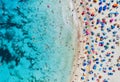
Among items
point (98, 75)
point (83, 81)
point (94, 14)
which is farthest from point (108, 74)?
point (94, 14)

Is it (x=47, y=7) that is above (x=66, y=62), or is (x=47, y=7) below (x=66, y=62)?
above

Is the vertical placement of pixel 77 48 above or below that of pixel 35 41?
below

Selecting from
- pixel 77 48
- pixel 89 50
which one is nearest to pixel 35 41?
pixel 77 48

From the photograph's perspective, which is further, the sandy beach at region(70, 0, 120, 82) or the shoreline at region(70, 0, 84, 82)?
the shoreline at region(70, 0, 84, 82)

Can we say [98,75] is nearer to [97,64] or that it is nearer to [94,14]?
[97,64]

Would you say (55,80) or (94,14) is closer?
(94,14)

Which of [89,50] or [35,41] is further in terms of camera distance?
[35,41]

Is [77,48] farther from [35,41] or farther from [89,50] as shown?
[35,41]

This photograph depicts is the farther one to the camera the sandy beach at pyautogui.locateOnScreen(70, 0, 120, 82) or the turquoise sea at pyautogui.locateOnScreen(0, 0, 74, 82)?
the turquoise sea at pyautogui.locateOnScreen(0, 0, 74, 82)
